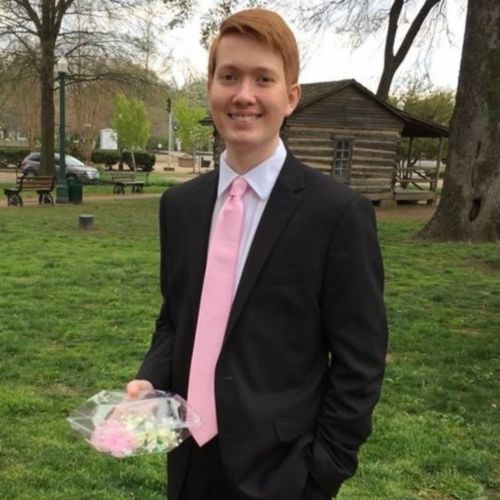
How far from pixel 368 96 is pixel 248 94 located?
21.0m

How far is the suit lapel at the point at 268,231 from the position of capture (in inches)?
66.1

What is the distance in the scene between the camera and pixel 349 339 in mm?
1706

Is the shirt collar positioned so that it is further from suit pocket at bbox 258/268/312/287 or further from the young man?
suit pocket at bbox 258/268/312/287

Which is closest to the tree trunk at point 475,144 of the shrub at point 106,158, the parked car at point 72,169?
the parked car at point 72,169

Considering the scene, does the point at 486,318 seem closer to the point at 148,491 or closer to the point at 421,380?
the point at 421,380

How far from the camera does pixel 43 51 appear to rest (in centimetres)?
2448

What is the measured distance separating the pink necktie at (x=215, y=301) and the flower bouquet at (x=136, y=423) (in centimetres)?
5

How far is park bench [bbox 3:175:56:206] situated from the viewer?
61.5ft

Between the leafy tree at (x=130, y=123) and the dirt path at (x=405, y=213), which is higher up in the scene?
the leafy tree at (x=130, y=123)

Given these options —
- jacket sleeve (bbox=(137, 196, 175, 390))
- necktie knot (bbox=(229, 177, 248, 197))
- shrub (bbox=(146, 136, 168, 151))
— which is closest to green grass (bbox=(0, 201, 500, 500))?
jacket sleeve (bbox=(137, 196, 175, 390))

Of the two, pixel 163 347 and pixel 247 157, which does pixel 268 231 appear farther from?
pixel 163 347

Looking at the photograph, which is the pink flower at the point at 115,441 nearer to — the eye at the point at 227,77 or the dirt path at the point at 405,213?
the eye at the point at 227,77

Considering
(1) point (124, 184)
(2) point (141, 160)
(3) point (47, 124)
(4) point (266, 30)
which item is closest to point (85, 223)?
(1) point (124, 184)

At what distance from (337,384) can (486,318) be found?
6156mm
